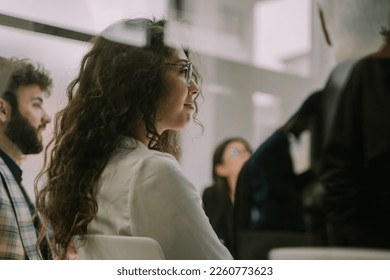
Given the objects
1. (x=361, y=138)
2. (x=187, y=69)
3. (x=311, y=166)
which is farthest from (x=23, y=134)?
(x=361, y=138)

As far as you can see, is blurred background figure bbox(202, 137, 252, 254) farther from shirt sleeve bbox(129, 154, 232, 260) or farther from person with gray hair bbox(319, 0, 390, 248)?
person with gray hair bbox(319, 0, 390, 248)

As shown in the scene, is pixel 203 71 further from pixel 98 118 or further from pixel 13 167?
pixel 13 167

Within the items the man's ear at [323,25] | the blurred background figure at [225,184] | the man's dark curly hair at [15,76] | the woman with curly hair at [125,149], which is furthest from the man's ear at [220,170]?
the man's dark curly hair at [15,76]

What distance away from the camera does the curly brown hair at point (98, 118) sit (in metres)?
1.65

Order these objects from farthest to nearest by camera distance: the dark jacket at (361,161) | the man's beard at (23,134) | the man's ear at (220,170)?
the man's beard at (23,134) → the man's ear at (220,170) → the dark jacket at (361,161)

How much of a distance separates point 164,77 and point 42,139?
0.42m

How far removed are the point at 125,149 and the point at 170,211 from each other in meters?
0.22

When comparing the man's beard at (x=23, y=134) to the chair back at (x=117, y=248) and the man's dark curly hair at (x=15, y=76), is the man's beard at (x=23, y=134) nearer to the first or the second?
the man's dark curly hair at (x=15, y=76)

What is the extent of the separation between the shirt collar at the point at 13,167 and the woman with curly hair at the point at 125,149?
0.28ft

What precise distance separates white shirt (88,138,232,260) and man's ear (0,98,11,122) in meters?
0.48

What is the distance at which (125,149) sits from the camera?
1617 millimetres

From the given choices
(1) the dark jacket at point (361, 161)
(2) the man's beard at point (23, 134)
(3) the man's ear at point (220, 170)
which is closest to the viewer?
(1) the dark jacket at point (361, 161)

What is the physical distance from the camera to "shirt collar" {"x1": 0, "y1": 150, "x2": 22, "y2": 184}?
1.77 meters
